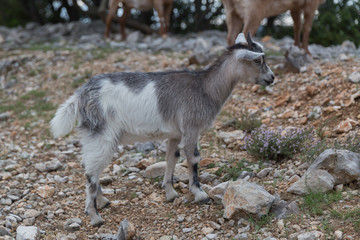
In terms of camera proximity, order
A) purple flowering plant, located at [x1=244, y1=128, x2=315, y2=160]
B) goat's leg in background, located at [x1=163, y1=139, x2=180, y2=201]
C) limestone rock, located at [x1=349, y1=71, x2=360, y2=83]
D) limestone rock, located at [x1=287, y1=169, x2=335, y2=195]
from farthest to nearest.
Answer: limestone rock, located at [x1=349, y1=71, x2=360, y2=83] < purple flowering plant, located at [x1=244, y1=128, x2=315, y2=160] < goat's leg in background, located at [x1=163, y1=139, x2=180, y2=201] < limestone rock, located at [x1=287, y1=169, x2=335, y2=195]

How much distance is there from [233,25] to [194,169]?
176 inches

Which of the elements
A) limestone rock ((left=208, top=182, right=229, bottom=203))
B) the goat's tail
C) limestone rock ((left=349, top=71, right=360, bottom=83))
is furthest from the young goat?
limestone rock ((left=349, top=71, right=360, bottom=83))

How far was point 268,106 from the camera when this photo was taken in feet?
22.7

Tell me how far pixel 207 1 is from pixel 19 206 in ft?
34.7

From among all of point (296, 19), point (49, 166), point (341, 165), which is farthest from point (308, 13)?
point (49, 166)

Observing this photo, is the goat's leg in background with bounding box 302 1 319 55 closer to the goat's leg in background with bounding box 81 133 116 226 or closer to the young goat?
the young goat

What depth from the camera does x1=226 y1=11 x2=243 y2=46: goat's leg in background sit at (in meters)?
8.16

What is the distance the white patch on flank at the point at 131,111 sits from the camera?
424 centimetres

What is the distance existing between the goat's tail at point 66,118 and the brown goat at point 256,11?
4206 mm

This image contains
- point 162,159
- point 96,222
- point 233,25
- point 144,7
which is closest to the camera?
point 96,222

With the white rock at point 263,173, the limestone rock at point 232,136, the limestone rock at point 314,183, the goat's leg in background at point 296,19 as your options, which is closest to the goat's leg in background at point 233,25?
the goat's leg in background at point 296,19

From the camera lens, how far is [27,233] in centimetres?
386

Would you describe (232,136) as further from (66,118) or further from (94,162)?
(66,118)

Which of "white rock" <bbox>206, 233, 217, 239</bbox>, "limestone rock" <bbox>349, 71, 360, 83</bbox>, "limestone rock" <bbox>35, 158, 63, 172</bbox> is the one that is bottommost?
"white rock" <bbox>206, 233, 217, 239</bbox>
